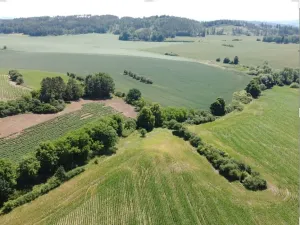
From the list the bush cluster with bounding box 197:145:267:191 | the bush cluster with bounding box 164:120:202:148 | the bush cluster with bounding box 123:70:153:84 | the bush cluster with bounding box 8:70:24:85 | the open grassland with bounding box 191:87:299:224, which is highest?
the bush cluster with bounding box 8:70:24:85

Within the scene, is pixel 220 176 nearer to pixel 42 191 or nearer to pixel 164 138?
pixel 164 138

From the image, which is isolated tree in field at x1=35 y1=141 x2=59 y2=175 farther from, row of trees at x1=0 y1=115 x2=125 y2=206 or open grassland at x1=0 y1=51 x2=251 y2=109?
open grassland at x1=0 y1=51 x2=251 y2=109

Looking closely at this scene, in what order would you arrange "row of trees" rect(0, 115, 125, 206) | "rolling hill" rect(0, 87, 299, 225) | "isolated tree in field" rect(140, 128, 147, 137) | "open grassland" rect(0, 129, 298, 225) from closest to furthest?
"open grassland" rect(0, 129, 298, 225) < "rolling hill" rect(0, 87, 299, 225) < "row of trees" rect(0, 115, 125, 206) < "isolated tree in field" rect(140, 128, 147, 137)

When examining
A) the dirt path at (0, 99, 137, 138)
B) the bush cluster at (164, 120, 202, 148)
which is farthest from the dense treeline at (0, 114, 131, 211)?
the dirt path at (0, 99, 137, 138)

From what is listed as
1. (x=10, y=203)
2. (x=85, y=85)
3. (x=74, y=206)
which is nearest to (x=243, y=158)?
(x=74, y=206)

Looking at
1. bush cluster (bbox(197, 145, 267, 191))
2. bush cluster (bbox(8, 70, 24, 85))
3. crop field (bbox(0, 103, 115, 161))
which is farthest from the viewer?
bush cluster (bbox(8, 70, 24, 85))

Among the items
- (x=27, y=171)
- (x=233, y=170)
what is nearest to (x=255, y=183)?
(x=233, y=170)

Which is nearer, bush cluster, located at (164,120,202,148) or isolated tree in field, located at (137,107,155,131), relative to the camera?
bush cluster, located at (164,120,202,148)
